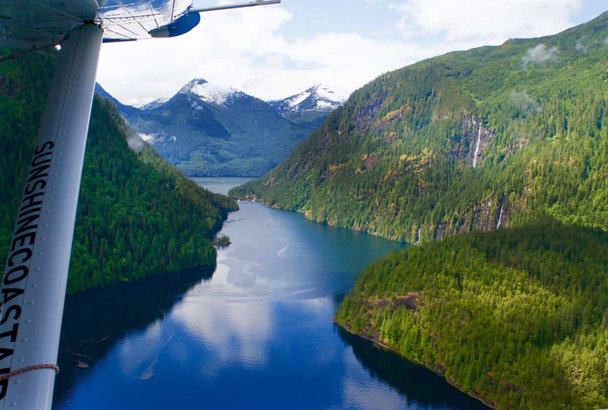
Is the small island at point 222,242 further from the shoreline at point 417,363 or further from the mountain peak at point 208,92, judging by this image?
the mountain peak at point 208,92

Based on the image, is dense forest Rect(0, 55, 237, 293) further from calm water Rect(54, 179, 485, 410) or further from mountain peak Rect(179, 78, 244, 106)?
mountain peak Rect(179, 78, 244, 106)

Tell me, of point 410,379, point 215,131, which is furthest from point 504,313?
point 215,131

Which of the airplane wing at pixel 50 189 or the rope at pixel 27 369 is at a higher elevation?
the airplane wing at pixel 50 189

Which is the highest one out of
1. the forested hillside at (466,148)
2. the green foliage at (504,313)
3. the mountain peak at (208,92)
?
the mountain peak at (208,92)

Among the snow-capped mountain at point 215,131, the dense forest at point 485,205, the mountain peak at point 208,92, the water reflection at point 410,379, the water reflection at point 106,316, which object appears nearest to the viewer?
the water reflection at point 410,379

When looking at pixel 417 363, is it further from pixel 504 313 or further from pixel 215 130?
pixel 215 130

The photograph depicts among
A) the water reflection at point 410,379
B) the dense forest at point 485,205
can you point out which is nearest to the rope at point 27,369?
the water reflection at point 410,379

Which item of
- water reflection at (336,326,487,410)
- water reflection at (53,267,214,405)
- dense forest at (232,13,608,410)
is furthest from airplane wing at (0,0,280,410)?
dense forest at (232,13,608,410)
